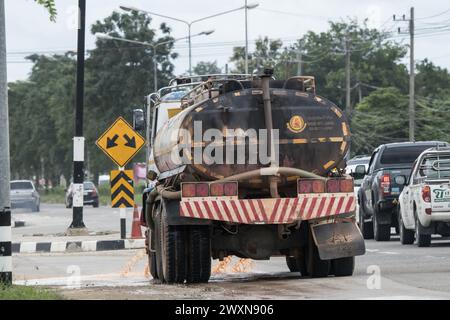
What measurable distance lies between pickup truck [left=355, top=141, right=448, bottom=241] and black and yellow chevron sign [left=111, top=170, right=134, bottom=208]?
5303 millimetres

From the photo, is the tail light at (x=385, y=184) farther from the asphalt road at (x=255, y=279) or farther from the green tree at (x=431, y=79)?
the green tree at (x=431, y=79)

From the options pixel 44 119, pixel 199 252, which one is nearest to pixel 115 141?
pixel 199 252

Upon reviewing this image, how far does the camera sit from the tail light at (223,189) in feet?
53.0

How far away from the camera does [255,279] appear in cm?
1777

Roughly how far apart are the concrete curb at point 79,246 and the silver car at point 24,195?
114 ft

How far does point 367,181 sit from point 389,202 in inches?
68.7

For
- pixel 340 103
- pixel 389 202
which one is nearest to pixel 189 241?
pixel 389 202

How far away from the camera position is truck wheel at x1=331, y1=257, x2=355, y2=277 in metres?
17.1

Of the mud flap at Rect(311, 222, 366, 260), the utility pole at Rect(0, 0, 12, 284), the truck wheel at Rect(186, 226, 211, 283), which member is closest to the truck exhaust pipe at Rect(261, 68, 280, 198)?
the mud flap at Rect(311, 222, 366, 260)

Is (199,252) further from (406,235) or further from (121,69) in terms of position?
(121,69)

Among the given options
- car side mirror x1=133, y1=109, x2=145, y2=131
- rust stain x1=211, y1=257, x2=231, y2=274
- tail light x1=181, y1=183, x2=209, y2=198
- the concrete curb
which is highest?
car side mirror x1=133, y1=109, x2=145, y2=131

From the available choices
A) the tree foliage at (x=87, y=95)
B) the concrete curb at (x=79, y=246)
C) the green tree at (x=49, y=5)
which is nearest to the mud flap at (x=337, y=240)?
the green tree at (x=49, y=5)

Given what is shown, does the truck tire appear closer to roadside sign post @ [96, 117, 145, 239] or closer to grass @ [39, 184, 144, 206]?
roadside sign post @ [96, 117, 145, 239]
